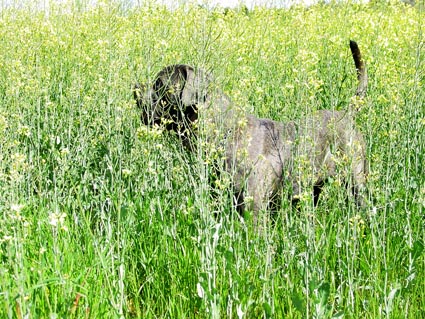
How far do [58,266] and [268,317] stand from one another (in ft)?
3.36

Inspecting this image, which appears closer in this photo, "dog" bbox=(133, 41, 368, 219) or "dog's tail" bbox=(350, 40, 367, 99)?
"dog" bbox=(133, 41, 368, 219)

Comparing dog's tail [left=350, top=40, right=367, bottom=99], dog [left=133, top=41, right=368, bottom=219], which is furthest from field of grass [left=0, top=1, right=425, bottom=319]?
dog's tail [left=350, top=40, right=367, bottom=99]

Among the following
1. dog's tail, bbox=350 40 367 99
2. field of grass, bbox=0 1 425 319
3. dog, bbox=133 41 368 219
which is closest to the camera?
field of grass, bbox=0 1 425 319

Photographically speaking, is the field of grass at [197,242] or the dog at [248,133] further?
the dog at [248,133]

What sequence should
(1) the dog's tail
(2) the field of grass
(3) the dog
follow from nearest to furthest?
(2) the field of grass < (3) the dog < (1) the dog's tail

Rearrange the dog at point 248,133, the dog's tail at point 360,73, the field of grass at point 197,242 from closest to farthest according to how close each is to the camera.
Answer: the field of grass at point 197,242 → the dog at point 248,133 → the dog's tail at point 360,73

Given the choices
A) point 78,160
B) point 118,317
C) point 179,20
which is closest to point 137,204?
point 78,160

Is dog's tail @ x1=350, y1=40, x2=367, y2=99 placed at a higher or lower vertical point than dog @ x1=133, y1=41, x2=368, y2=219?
higher

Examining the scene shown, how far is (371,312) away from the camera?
3010mm

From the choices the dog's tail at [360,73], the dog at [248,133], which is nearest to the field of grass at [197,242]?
the dog at [248,133]

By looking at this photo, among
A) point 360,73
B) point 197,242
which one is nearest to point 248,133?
point 197,242

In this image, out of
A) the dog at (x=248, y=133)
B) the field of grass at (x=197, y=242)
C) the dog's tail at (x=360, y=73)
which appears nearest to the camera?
the field of grass at (x=197, y=242)

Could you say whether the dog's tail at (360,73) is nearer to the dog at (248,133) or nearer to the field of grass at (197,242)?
the dog at (248,133)

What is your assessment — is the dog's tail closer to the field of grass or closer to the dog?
the dog
